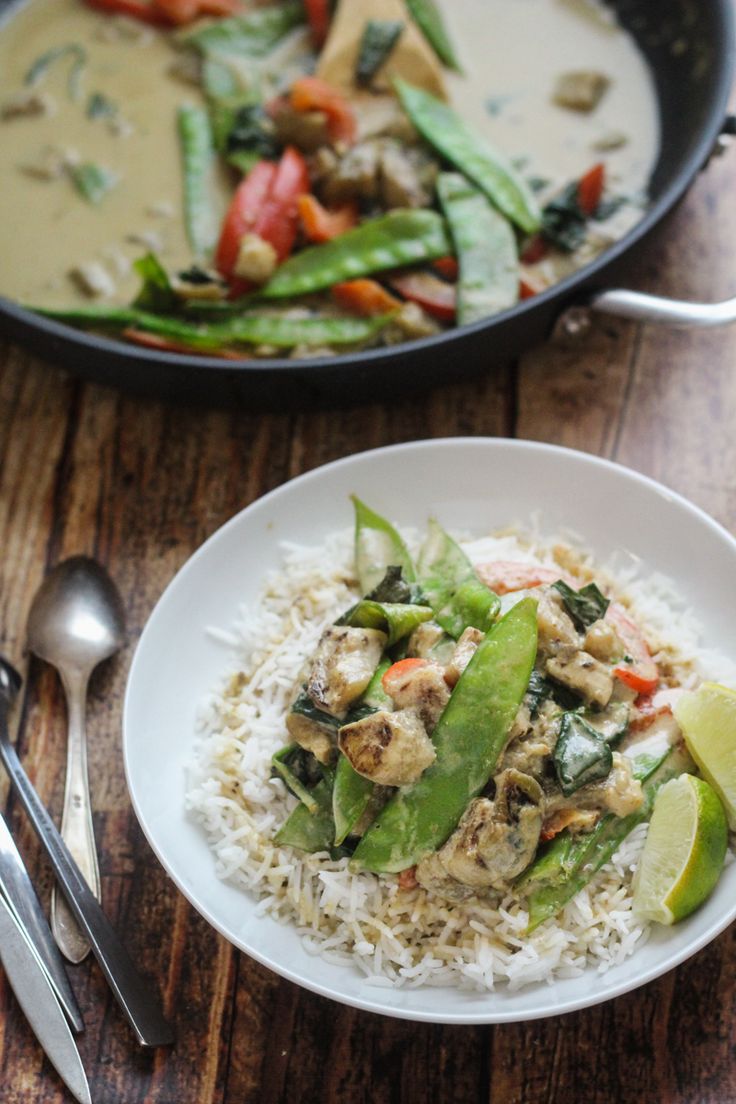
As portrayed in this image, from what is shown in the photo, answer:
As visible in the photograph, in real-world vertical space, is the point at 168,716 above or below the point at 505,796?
below

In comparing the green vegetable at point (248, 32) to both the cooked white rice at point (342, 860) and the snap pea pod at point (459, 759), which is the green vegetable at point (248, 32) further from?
the snap pea pod at point (459, 759)

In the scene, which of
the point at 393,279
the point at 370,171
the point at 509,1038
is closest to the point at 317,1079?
the point at 509,1038

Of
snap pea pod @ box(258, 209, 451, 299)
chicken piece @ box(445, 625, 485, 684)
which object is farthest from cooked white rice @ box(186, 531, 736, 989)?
snap pea pod @ box(258, 209, 451, 299)

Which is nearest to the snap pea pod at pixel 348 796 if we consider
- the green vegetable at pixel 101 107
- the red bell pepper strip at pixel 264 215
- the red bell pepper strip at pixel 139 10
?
the red bell pepper strip at pixel 264 215

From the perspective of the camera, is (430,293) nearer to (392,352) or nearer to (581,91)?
(392,352)

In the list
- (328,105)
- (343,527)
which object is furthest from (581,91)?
(343,527)

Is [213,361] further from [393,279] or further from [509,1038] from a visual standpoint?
[509,1038]
